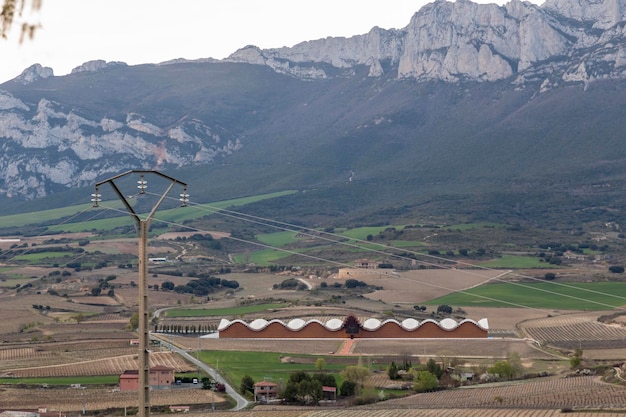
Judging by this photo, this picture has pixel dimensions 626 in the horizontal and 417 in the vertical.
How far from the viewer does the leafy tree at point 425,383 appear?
68.7 m

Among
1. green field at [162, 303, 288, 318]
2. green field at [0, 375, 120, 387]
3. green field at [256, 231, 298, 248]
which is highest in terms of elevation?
green field at [256, 231, 298, 248]

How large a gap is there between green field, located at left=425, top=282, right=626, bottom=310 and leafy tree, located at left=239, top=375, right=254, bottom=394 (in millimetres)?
47718

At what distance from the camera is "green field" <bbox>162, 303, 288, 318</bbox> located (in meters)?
111

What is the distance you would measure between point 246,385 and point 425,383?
371 inches

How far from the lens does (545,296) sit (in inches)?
4783

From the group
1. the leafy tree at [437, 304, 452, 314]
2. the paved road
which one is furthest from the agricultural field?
the leafy tree at [437, 304, 452, 314]

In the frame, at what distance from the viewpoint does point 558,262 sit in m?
149

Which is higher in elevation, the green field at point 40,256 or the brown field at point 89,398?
the green field at point 40,256

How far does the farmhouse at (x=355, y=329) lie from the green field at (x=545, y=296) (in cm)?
1744

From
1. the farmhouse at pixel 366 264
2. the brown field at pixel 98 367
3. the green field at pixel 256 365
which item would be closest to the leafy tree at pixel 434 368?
the green field at pixel 256 365

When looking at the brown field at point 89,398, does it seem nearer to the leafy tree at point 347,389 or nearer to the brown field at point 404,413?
the brown field at point 404,413

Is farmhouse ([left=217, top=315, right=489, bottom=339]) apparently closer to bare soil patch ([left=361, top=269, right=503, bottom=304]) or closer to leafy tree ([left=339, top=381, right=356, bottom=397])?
bare soil patch ([left=361, top=269, right=503, bottom=304])

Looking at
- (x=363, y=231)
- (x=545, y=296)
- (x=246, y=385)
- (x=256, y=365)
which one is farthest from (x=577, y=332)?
(x=363, y=231)

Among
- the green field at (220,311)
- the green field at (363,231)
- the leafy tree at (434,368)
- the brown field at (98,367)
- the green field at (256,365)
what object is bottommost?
Answer: the green field at (256,365)
